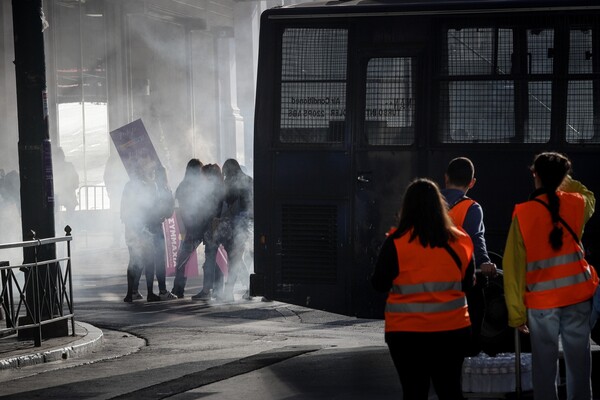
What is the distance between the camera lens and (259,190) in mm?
11789

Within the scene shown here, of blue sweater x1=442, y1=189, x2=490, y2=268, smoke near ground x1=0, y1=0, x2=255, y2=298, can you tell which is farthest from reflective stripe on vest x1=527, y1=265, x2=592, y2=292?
smoke near ground x1=0, y1=0, x2=255, y2=298

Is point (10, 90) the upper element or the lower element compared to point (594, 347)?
upper

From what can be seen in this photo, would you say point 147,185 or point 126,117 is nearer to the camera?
point 147,185

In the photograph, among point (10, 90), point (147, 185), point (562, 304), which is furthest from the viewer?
point (10, 90)

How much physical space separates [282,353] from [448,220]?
533 centimetres

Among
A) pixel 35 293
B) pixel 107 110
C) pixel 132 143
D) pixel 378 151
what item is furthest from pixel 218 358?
pixel 107 110

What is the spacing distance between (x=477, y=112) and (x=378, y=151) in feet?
2.97

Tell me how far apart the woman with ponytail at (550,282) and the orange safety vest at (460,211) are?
2.48 feet

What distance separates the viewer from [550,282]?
24.6 feet

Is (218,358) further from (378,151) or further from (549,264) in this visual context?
(549,264)

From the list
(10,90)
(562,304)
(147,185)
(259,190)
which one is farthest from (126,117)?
(562,304)

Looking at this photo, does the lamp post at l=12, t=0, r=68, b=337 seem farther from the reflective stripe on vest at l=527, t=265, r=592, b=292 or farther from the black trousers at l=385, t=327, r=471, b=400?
the black trousers at l=385, t=327, r=471, b=400

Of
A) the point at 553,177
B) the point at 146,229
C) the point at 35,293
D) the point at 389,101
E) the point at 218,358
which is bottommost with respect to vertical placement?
the point at 218,358

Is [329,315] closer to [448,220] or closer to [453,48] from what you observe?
[453,48]
